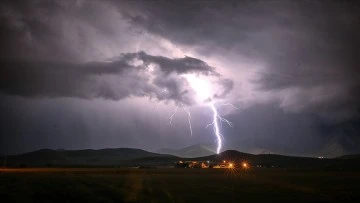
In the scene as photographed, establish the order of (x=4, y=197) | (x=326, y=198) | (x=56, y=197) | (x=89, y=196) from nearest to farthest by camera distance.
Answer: (x=4, y=197)
(x=56, y=197)
(x=89, y=196)
(x=326, y=198)

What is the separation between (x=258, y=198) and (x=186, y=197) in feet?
20.9

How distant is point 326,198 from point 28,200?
78.8 ft

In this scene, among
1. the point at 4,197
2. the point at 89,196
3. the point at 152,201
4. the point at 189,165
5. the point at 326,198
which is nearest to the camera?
the point at 4,197

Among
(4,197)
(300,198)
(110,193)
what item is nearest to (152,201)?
(110,193)

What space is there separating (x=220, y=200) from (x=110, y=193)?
9.26 metres

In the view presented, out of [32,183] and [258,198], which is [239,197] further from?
[32,183]

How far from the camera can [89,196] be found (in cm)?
2538

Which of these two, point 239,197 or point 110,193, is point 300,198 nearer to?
point 239,197

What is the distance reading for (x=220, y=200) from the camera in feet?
94.5

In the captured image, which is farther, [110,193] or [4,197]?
[110,193]

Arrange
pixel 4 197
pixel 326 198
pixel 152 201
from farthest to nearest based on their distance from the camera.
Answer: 1. pixel 326 198
2. pixel 152 201
3. pixel 4 197

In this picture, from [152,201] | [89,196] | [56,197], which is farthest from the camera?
[152,201]

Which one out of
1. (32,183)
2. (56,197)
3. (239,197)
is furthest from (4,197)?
(239,197)

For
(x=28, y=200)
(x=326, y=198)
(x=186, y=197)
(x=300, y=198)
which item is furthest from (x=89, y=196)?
(x=326, y=198)
